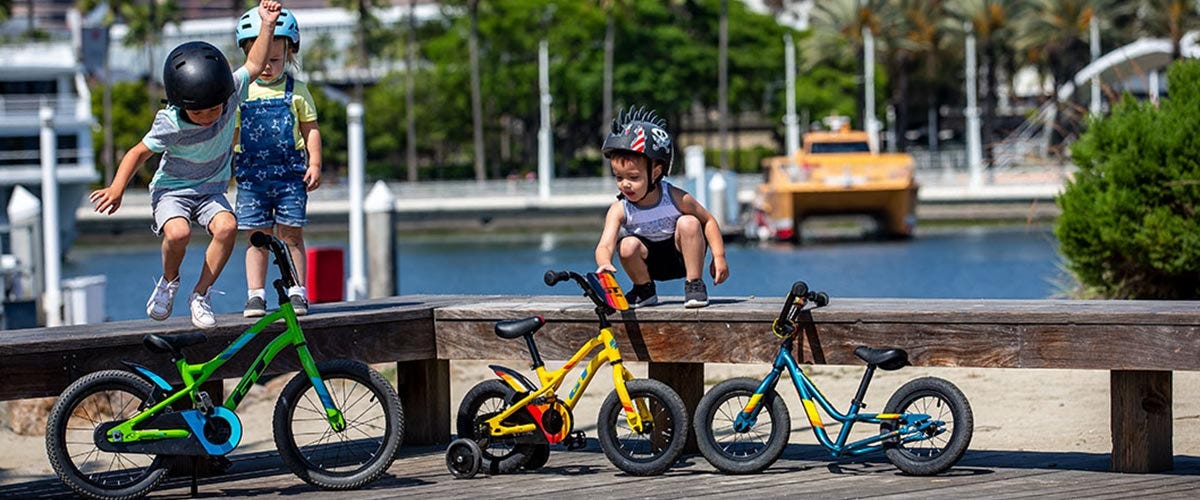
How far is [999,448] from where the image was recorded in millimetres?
9258

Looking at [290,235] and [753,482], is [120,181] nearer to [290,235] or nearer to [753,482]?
[290,235]

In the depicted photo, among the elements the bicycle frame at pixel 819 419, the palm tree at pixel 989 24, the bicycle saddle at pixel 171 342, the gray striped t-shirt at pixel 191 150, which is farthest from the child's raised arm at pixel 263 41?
the palm tree at pixel 989 24

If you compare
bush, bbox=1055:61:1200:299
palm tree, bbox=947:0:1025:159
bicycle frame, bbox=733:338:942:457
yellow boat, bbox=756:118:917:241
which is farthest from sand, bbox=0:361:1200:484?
palm tree, bbox=947:0:1025:159

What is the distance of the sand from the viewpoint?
374 inches

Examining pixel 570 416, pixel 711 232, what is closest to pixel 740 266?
pixel 711 232

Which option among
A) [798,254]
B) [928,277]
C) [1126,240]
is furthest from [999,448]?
[798,254]

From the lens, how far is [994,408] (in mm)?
10945

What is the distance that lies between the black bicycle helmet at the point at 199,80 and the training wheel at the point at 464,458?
1.74 m

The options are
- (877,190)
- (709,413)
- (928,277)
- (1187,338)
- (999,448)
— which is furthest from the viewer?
(877,190)

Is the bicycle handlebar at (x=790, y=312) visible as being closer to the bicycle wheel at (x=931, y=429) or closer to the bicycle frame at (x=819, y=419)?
the bicycle frame at (x=819, y=419)

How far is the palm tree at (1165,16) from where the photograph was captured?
217 feet

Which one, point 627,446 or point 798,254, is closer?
point 627,446

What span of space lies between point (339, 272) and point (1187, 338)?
1227 centimetres

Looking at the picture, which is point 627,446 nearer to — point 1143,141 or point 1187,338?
point 1187,338
